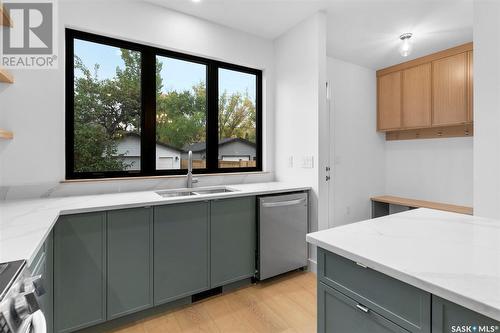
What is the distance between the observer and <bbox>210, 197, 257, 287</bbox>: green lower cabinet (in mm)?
2211

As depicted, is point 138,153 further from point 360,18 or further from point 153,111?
point 360,18

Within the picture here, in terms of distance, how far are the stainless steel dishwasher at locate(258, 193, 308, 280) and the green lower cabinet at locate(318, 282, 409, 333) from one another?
51.4 inches

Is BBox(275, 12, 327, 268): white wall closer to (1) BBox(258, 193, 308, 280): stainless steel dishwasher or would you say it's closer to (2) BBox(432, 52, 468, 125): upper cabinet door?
(1) BBox(258, 193, 308, 280): stainless steel dishwasher

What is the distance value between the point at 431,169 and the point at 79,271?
451 centimetres

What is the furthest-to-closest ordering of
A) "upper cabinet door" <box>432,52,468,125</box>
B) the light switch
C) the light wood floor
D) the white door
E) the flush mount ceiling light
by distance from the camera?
the white door < "upper cabinet door" <box>432,52,468,125</box> < the flush mount ceiling light < the light switch < the light wood floor

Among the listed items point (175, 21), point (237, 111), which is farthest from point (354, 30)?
point (175, 21)

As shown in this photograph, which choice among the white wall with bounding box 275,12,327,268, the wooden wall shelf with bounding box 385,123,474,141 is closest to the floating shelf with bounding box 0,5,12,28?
the white wall with bounding box 275,12,327,268

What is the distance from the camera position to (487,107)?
200 cm

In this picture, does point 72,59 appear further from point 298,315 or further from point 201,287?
point 298,315

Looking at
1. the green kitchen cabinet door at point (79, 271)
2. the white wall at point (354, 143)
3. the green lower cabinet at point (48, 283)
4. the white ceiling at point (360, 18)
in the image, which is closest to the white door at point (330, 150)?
the white wall at point (354, 143)

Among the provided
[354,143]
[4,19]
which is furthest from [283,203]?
[4,19]

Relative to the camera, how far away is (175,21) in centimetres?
266

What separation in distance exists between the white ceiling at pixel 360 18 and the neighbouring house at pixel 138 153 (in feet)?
4.61

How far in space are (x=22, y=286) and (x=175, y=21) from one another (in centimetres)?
266
